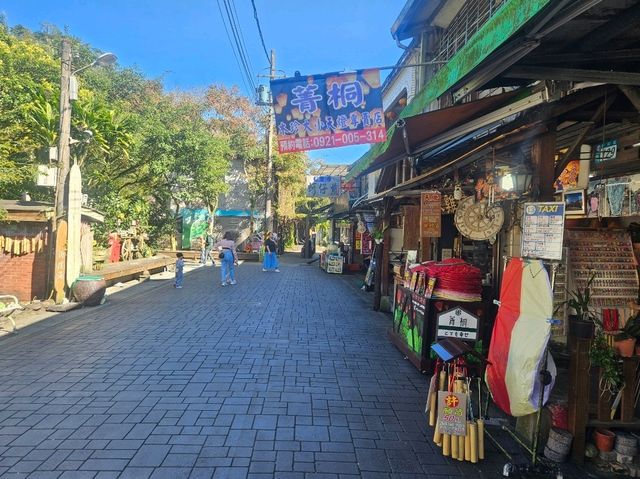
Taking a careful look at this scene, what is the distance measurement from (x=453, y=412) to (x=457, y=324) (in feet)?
6.83

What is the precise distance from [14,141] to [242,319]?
9.76 meters

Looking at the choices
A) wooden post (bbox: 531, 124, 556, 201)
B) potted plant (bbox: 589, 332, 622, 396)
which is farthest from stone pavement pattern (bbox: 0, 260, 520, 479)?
wooden post (bbox: 531, 124, 556, 201)

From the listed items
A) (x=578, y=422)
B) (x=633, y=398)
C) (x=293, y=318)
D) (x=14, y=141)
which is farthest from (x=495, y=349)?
(x=14, y=141)

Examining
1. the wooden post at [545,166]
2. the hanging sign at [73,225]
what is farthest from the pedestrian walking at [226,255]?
the wooden post at [545,166]

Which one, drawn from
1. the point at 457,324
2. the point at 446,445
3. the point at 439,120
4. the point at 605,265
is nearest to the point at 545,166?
Result: the point at 439,120

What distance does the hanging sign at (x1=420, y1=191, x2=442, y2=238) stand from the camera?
7.23 meters

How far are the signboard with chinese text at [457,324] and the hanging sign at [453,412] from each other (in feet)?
6.43

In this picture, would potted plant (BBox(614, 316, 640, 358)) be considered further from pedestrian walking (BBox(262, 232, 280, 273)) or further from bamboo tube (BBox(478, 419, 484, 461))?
pedestrian walking (BBox(262, 232, 280, 273))

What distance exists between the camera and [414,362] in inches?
Result: 231

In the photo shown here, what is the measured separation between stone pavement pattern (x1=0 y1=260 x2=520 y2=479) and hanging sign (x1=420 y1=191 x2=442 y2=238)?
203 cm

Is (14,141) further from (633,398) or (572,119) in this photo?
(633,398)

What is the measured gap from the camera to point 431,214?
723 cm

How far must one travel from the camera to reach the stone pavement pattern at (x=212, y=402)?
343 cm

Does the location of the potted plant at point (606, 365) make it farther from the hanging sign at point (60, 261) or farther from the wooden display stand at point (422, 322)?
the hanging sign at point (60, 261)
